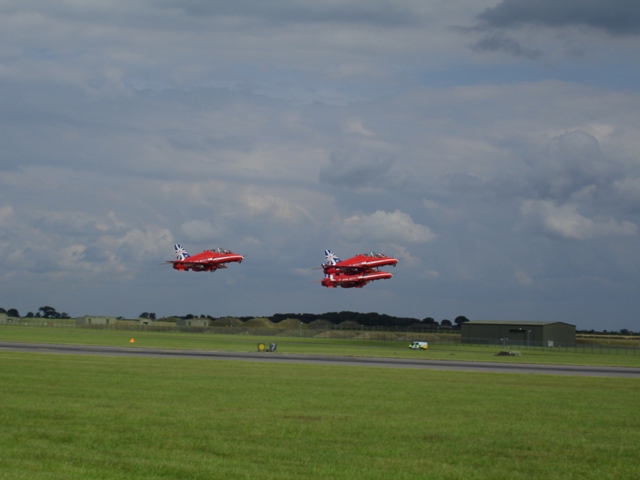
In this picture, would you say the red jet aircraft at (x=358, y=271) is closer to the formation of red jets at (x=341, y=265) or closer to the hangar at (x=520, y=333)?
the formation of red jets at (x=341, y=265)

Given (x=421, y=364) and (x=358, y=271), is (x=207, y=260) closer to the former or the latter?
(x=358, y=271)

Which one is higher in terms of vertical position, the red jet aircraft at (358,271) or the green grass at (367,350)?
the red jet aircraft at (358,271)

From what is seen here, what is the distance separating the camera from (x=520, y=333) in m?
139

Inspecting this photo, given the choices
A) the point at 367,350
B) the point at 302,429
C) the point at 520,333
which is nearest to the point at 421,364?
the point at 367,350

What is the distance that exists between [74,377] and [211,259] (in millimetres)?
71756

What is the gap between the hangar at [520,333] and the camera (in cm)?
13662

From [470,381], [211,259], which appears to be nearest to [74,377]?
[470,381]

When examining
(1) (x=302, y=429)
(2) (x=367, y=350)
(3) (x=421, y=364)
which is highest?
(2) (x=367, y=350)

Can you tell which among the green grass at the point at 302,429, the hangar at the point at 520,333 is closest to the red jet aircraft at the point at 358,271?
the hangar at the point at 520,333

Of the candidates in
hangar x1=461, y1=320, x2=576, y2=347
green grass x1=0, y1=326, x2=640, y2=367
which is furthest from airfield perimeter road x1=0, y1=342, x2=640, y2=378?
hangar x1=461, y1=320, x2=576, y2=347

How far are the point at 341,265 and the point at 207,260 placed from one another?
62.6 feet

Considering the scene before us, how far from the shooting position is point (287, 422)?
23141 millimetres

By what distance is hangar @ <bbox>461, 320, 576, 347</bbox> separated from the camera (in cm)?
13662

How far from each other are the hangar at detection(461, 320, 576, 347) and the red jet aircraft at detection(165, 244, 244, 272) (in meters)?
53.5
